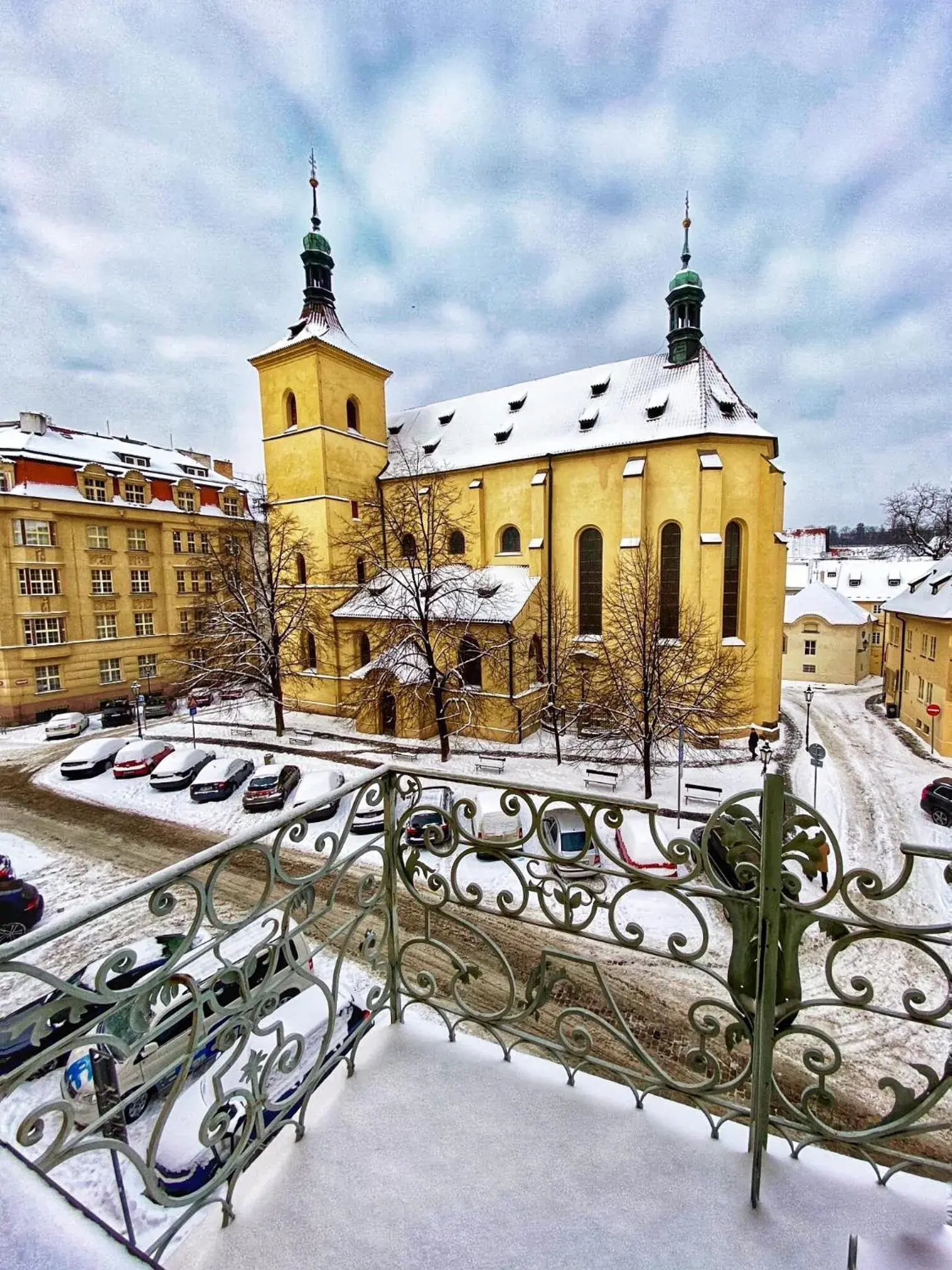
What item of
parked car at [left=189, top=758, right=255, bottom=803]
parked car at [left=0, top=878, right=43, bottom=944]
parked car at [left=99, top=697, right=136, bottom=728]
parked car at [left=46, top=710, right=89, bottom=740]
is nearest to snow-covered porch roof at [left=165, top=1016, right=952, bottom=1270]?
parked car at [left=0, top=878, right=43, bottom=944]

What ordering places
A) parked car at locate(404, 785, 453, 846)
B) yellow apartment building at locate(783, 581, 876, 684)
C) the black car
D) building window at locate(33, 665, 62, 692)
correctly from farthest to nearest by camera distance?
1. yellow apartment building at locate(783, 581, 876, 684)
2. building window at locate(33, 665, 62, 692)
3. the black car
4. parked car at locate(404, 785, 453, 846)

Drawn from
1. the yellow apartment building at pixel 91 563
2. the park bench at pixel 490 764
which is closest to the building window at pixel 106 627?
the yellow apartment building at pixel 91 563

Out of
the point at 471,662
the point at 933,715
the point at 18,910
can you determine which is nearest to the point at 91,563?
the point at 471,662

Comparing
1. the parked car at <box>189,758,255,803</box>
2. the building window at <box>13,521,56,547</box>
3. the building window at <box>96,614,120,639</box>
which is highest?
the building window at <box>13,521,56,547</box>

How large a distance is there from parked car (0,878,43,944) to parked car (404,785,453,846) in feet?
19.4

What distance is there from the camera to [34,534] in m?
22.1

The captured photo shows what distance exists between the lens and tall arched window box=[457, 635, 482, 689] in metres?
19.1

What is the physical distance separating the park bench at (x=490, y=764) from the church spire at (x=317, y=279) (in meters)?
17.1

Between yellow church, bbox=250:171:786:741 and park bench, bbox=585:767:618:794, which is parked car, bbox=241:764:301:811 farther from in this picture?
park bench, bbox=585:767:618:794

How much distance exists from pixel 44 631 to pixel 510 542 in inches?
712

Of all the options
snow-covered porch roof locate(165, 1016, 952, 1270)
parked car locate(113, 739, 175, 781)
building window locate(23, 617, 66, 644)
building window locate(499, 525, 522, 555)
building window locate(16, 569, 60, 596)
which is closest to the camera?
snow-covered porch roof locate(165, 1016, 952, 1270)

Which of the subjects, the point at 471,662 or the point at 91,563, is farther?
the point at 91,563

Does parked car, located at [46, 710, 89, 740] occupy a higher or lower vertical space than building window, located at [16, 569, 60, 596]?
lower

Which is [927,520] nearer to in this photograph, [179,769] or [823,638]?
[823,638]
